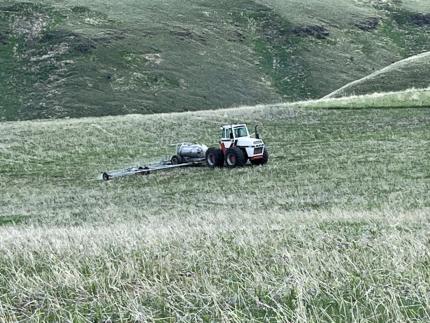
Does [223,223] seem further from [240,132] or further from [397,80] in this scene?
[397,80]

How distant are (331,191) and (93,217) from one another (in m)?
9.46

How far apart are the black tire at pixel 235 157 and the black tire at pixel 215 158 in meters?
0.38

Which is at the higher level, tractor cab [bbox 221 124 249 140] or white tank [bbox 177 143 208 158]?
tractor cab [bbox 221 124 249 140]

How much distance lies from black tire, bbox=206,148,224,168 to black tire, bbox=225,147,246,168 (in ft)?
1.26

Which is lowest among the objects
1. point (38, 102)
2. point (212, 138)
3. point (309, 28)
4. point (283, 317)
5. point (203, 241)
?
point (38, 102)

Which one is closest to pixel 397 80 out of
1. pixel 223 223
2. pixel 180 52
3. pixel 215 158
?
pixel 215 158

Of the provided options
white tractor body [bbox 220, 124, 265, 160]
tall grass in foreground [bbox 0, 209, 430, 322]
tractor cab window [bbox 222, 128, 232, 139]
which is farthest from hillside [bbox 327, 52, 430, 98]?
tall grass in foreground [bbox 0, 209, 430, 322]

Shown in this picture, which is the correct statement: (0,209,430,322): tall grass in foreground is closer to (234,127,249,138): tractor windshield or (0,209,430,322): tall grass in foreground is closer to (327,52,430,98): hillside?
(234,127,249,138): tractor windshield

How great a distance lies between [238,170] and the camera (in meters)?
32.5

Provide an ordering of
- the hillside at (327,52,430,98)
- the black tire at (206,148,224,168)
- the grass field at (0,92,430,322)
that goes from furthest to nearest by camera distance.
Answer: the hillside at (327,52,430,98), the black tire at (206,148,224,168), the grass field at (0,92,430,322)

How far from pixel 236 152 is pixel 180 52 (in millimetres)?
123667

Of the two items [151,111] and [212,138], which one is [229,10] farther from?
[212,138]

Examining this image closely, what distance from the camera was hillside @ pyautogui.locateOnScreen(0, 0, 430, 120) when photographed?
13012cm

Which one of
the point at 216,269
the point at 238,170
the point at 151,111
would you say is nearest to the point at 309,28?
the point at 151,111
